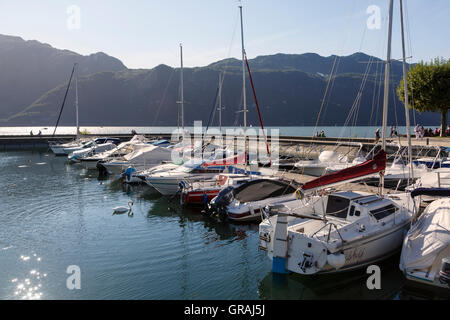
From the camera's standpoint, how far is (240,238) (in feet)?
48.3

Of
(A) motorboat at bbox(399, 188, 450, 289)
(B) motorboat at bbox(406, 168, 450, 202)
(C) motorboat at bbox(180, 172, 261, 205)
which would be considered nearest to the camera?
(A) motorboat at bbox(399, 188, 450, 289)

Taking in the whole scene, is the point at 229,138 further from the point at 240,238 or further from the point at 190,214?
the point at 240,238

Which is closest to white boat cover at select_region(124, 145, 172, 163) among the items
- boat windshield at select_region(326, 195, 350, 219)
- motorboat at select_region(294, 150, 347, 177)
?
motorboat at select_region(294, 150, 347, 177)

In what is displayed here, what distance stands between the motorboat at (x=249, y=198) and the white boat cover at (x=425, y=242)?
20.7 feet

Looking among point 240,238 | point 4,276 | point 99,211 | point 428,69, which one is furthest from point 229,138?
point 4,276

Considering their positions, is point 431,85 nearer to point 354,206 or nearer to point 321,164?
point 321,164

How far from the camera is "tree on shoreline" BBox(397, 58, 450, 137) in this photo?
38156 millimetres

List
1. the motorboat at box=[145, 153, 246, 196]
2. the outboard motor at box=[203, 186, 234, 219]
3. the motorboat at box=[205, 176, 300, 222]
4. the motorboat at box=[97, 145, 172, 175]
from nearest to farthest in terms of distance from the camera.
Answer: the motorboat at box=[205, 176, 300, 222] < the outboard motor at box=[203, 186, 234, 219] < the motorboat at box=[145, 153, 246, 196] < the motorboat at box=[97, 145, 172, 175]

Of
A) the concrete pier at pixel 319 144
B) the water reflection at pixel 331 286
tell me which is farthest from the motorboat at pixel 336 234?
the concrete pier at pixel 319 144

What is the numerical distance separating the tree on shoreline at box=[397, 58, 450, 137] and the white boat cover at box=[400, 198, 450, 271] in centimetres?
3165

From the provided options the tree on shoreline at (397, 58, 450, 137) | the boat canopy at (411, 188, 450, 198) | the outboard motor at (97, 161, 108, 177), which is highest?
the tree on shoreline at (397, 58, 450, 137)

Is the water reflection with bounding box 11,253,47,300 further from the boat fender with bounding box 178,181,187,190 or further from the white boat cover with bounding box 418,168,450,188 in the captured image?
the white boat cover with bounding box 418,168,450,188
